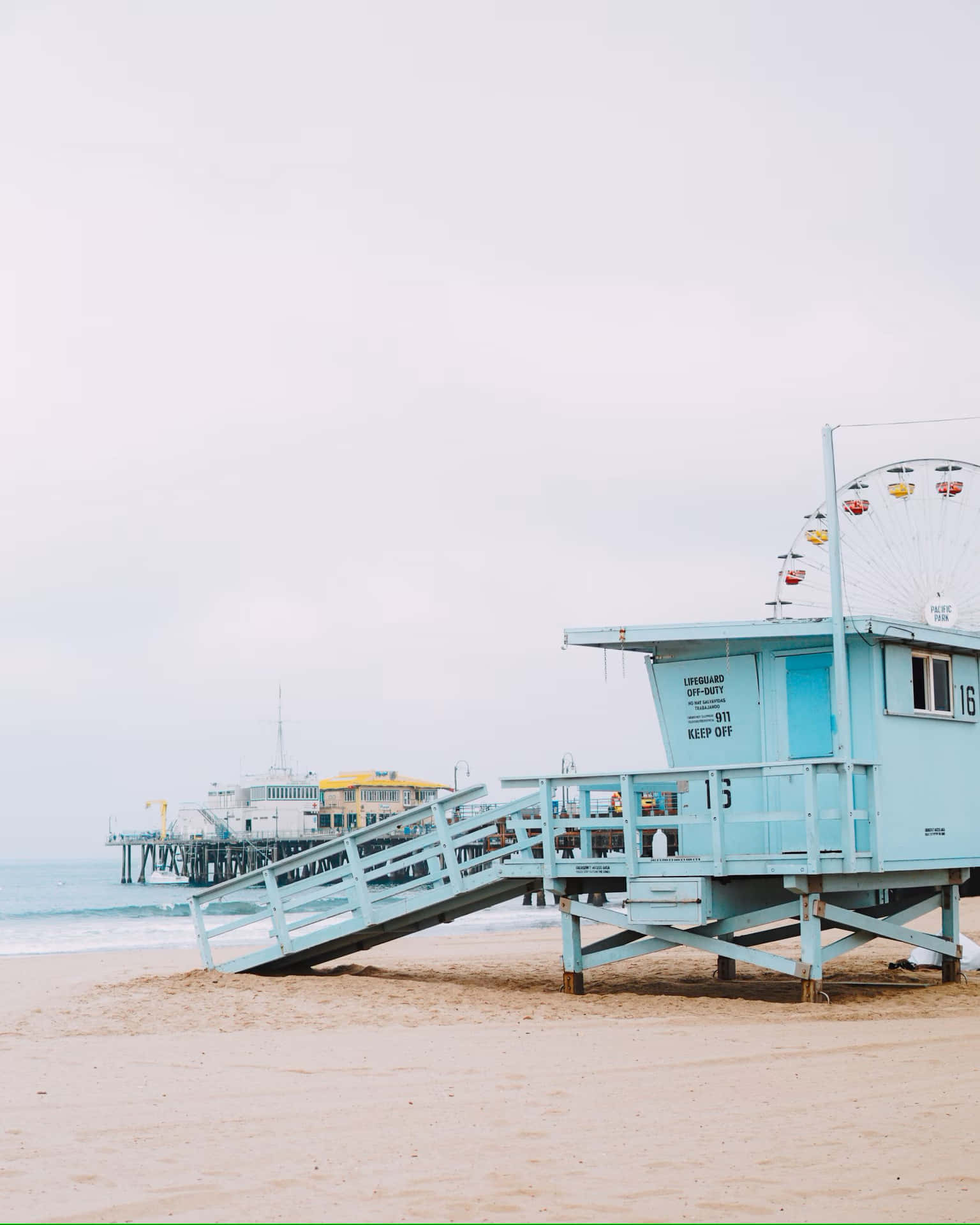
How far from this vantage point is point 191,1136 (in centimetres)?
704

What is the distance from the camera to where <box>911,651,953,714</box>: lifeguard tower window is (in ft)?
43.5

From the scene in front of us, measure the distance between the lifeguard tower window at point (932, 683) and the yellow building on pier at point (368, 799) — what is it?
7275 cm

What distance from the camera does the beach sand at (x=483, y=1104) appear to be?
19.1 feet

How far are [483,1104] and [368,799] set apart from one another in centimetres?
8008

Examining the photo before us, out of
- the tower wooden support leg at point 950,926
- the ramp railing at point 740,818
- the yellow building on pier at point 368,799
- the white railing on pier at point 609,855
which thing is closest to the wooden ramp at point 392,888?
the white railing on pier at point 609,855

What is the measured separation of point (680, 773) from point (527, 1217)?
710 cm

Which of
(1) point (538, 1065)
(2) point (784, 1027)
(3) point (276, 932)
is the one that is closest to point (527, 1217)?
(1) point (538, 1065)

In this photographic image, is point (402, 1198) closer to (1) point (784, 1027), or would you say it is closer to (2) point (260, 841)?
(1) point (784, 1027)

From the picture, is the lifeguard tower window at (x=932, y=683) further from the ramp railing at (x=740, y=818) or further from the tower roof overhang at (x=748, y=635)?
the ramp railing at (x=740, y=818)

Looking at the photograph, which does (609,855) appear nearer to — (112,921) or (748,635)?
(748,635)

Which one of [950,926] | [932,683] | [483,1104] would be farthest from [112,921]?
[483,1104]

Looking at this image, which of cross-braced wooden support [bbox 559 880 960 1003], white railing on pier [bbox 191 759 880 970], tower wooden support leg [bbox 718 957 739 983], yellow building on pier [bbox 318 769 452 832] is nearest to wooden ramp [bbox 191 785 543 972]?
white railing on pier [bbox 191 759 880 970]

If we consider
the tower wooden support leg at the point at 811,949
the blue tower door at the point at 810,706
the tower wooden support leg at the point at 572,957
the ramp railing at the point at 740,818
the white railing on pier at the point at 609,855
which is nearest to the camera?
the ramp railing at the point at 740,818

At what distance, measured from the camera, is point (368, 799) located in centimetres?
8688
